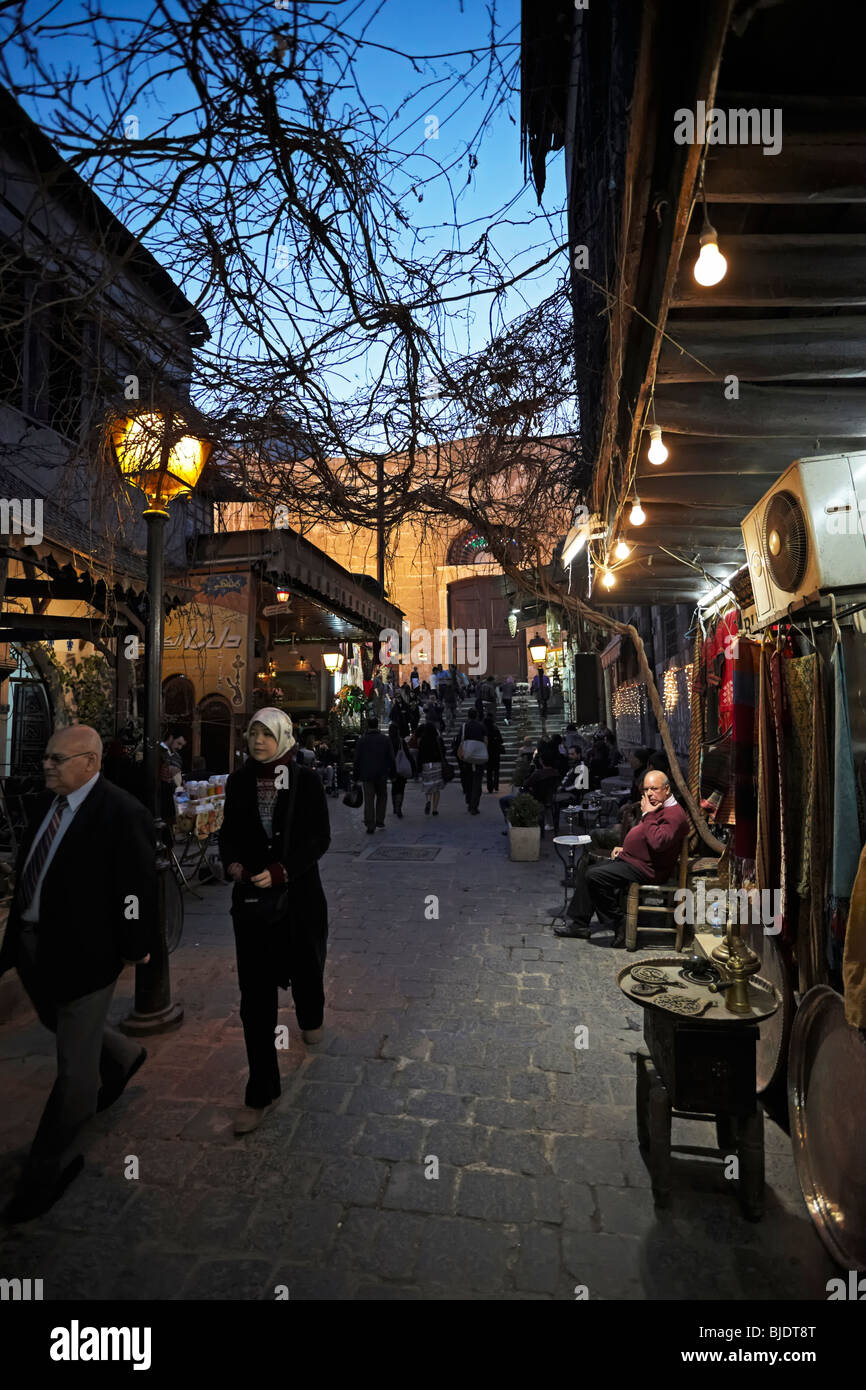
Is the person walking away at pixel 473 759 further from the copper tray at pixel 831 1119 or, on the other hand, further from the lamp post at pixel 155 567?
the copper tray at pixel 831 1119

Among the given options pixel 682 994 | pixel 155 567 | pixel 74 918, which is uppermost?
pixel 155 567

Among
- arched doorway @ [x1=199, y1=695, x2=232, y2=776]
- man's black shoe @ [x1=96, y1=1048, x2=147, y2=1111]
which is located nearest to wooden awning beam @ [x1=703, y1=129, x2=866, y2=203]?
man's black shoe @ [x1=96, y1=1048, x2=147, y2=1111]

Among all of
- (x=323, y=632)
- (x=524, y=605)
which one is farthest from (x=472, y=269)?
(x=524, y=605)

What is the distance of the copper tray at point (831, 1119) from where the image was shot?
7.84ft

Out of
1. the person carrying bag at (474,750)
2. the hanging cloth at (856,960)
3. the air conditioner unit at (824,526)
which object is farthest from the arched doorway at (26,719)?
the hanging cloth at (856,960)

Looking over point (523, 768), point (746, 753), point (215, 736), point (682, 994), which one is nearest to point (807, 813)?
point (746, 753)

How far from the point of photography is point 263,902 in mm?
3488

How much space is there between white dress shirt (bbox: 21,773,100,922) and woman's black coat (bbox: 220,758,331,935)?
2.42ft

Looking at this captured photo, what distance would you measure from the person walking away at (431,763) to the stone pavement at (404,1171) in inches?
344

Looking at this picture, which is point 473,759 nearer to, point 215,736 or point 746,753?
point 215,736

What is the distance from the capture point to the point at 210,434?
4.39 meters

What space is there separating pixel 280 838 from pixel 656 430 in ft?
10.1

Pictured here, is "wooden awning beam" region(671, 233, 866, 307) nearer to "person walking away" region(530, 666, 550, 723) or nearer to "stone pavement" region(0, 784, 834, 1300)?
"stone pavement" region(0, 784, 834, 1300)

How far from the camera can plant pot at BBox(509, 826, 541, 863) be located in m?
9.40
